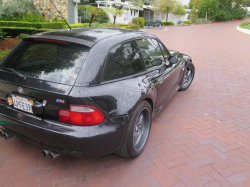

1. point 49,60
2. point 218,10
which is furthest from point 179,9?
point 49,60

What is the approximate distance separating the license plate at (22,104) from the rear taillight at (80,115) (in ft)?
1.29

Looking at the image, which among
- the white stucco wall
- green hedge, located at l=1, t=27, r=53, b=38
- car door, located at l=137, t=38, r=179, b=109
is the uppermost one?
the white stucco wall

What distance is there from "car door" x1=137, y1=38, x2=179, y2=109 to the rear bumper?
3.36 ft

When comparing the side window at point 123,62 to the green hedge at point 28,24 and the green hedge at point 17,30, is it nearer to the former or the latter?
the green hedge at point 17,30

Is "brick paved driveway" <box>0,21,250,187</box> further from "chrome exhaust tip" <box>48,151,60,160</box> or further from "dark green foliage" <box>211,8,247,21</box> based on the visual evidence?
"dark green foliage" <box>211,8,247,21</box>

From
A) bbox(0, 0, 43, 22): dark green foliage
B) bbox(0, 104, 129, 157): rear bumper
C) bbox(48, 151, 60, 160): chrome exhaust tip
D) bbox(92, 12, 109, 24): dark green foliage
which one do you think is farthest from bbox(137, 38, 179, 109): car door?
bbox(92, 12, 109, 24): dark green foliage

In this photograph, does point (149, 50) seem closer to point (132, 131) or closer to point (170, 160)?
point (132, 131)

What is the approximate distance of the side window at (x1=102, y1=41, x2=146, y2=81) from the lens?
228 centimetres

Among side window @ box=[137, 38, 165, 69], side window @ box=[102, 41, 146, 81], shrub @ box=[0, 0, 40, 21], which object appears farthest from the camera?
shrub @ box=[0, 0, 40, 21]

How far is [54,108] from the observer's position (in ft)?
6.64

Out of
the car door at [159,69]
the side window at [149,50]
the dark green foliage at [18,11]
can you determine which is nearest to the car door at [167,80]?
the car door at [159,69]

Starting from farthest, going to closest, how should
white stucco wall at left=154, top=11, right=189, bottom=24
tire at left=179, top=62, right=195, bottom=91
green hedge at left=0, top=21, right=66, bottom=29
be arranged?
white stucco wall at left=154, top=11, right=189, bottom=24, green hedge at left=0, top=21, right=66, bottom=29, tire at left=179, top=62, right=195, bottom=91

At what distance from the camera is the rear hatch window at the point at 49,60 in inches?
82.7

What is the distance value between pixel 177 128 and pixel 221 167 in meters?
1.00
